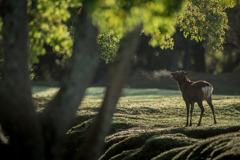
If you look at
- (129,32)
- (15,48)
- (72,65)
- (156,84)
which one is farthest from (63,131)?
(156,84)

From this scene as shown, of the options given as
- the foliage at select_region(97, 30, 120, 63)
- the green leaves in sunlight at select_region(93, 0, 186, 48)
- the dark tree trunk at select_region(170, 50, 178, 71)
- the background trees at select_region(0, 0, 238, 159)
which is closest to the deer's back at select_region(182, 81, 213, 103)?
the foliage at select_region(97, 30, 120, 63)

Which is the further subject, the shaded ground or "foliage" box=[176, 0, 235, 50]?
the shaded ground

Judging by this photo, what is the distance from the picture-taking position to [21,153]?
5.91m

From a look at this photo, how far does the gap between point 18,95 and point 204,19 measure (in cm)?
1020

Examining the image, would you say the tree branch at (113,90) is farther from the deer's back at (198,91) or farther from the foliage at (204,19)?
the foliage at (204,19)

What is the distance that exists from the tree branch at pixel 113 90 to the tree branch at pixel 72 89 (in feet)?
1.72

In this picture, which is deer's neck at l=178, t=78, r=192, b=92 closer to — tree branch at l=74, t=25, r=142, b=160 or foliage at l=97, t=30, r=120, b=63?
foliage at l=97, t=30, r=120, b=63

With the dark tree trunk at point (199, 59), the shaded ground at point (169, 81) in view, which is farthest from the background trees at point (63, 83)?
the dark tree trunk at point (199, 59)

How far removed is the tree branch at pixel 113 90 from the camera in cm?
607

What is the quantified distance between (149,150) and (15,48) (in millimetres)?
5188

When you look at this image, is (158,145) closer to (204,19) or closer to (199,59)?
(204,19)

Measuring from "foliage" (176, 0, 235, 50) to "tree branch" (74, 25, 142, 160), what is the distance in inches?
319

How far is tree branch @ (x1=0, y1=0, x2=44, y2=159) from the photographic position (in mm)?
5934

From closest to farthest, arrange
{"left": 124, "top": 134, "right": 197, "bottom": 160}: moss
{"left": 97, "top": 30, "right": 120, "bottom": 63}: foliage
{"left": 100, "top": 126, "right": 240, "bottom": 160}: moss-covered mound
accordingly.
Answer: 1. {"left": 100, "top": 126, "right": 240, "bottom": 160}: moss-covered mound
2. {"left": 124, "top": 134, "right": 197, "bottom": 160}: moss
3. {"left": 97, "top": 30, "right": 120, "bottom": 63}: foliage
